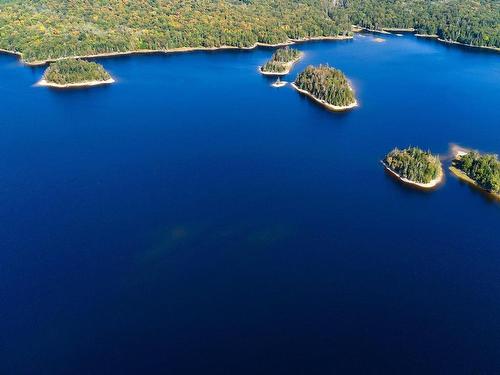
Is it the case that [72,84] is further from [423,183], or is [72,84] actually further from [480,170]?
[480,170]

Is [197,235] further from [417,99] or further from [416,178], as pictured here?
[417,99]

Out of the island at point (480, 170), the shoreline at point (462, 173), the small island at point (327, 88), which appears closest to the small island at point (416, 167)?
the shoreline at point (462, 173)

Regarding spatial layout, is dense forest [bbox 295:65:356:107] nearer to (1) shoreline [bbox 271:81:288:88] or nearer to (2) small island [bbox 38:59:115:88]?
(1) shoreline [bbox 271:81:288:88]

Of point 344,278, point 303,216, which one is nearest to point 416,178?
point 303,216

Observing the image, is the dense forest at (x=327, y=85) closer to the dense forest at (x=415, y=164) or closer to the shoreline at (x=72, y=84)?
the dense forest at (x=415, y=164)

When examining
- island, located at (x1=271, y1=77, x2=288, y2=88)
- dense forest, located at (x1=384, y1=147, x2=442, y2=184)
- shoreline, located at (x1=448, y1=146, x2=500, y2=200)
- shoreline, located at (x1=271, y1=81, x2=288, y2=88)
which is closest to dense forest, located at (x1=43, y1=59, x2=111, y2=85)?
shoreline, located at (x1=271, y1=81, x2=288, y2=88)

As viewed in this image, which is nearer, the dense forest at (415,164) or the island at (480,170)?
the island at (480,170)
